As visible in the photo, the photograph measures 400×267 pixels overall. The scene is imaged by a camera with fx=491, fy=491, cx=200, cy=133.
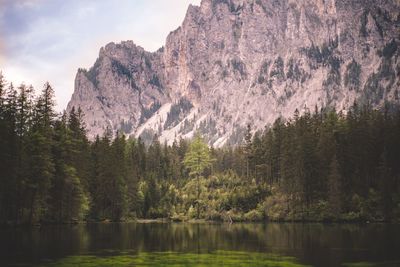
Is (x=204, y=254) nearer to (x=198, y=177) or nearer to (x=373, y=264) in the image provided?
(x=373, y=264)

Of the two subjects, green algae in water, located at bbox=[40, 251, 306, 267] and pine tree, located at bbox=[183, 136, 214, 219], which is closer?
green algae in water, located at bbox=[40, 251, 306, 267]

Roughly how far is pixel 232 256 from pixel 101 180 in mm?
59137

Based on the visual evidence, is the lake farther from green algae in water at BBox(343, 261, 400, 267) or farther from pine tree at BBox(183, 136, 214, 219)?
pine tree at BBox(183, 136, 214, 219)

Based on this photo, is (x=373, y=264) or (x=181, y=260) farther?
(x=181, y=260)

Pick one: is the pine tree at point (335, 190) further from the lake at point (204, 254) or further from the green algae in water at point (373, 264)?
the green algae in water at point (373, 264)

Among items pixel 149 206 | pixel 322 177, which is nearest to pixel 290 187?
pixel 322 177

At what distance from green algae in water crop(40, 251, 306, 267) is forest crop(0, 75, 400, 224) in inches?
1095

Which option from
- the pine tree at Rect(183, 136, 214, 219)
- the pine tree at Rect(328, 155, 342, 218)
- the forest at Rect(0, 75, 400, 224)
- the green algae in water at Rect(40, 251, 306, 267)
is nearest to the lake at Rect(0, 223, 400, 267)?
the green algae in water at Rect(40, 251, 306, 267)

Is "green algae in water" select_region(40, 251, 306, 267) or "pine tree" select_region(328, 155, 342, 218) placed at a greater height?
"pine tree" select_region(328, 155, 342, 218)

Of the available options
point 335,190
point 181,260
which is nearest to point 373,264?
point 181,260

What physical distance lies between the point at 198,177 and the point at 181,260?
81394 mm

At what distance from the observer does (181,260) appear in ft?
87.7

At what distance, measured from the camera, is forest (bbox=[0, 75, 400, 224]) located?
56062 mm

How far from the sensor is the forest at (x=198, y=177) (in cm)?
5606
